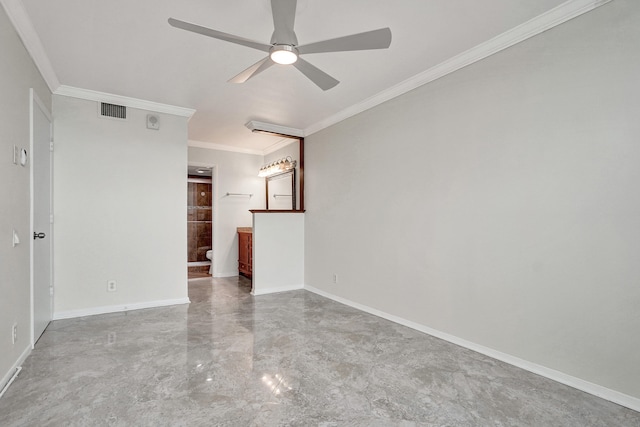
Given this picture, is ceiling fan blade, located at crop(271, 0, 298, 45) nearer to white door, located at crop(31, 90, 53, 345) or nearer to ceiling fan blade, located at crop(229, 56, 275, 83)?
ceiling fan blade, located at crop(229, 56, 275, 83)

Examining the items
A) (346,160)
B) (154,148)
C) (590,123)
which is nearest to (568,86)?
(590,123)

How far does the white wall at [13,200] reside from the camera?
6.72ft

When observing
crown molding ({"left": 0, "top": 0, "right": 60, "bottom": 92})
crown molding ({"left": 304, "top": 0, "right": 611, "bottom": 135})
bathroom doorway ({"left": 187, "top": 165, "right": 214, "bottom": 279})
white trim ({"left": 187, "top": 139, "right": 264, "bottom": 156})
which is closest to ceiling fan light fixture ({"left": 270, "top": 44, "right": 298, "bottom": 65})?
crown molding ({"left": 304, "top": 0, "right": 611, "bottom": 135})

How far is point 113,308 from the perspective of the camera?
12.2ft

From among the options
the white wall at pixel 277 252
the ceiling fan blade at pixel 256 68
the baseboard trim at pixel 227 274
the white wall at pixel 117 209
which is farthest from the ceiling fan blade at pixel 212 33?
the baseboard trim at pixel 227 274

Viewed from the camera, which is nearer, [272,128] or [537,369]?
[537,369]

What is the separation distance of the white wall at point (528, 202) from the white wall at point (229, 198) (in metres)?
3.11

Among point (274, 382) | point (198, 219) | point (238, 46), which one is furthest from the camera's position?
point (198, 219)

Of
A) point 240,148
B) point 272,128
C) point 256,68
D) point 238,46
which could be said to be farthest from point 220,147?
point 256,68

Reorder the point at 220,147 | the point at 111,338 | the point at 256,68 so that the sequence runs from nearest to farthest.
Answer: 1. the point at 256,68
2. the point at 111,338
3. the point at 220,147

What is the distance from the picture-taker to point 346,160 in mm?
4180

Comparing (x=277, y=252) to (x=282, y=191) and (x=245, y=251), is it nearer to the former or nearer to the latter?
(x=245, y=251)

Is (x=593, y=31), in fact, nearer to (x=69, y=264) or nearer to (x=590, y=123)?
(x=590, y=123)

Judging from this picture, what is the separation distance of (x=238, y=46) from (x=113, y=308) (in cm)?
313
